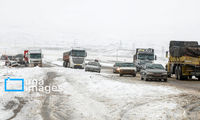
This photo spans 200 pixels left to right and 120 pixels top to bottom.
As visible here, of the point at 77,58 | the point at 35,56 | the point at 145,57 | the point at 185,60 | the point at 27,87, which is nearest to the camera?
the point at 27,87

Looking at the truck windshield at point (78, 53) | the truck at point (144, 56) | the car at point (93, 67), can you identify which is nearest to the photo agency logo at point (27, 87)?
the car at point (93, 67)

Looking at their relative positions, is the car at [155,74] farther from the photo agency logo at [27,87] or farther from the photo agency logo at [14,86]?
the photo agency logo at [14,86]

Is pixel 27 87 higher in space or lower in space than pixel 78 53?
lower

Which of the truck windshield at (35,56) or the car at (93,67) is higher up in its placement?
the truck windshield at (35,56)

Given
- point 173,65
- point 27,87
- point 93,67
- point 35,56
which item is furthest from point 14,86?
point 35,56

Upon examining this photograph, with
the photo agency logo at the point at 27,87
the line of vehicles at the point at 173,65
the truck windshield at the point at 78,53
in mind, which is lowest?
the photo agency logo at the point at 27,87

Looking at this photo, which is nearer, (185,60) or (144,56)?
(185,60)

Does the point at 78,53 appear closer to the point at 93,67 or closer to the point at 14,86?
the point at 93,67

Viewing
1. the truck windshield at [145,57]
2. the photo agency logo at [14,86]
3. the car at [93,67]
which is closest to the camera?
the photo agency logo at [14,86]

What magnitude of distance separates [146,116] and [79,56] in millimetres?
40987

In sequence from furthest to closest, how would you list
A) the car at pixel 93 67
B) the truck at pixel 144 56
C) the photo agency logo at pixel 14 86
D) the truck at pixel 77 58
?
the truck at pixel 77 58 < the truck at pixel 144 56 < the car at pixel 93 67 < the photo agency logo at pixel 14 86

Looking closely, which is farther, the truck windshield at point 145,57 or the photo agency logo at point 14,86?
the truck windshield at point 145,57

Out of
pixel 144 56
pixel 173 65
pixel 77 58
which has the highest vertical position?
pixel 144 56

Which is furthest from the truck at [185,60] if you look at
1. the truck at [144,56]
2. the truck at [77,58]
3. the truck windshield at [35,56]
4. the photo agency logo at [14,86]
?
the truck windshield at [35,56]
